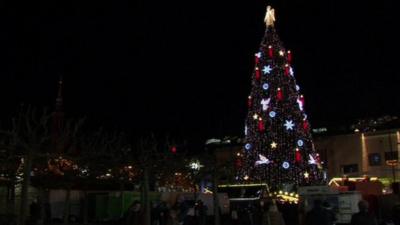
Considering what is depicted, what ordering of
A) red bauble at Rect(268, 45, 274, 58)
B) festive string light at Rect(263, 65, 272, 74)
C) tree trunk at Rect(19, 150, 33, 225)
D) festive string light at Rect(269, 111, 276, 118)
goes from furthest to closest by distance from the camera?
1. red bauble at Rect(268, 45, 274, 58)
2. festive string light at Rect(263, 65, 272, 74)
3. festive string light at Rect(269, 111, 276, 118)
4. tree trunk at Rect(19, 150, 33, 225)

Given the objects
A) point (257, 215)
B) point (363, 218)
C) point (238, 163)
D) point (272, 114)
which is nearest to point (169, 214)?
point (363, 218)

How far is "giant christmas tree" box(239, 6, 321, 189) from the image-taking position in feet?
151

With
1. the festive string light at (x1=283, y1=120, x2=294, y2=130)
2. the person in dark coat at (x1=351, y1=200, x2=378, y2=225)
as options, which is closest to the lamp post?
the festive string light at (x1=283, y1=120, x2=294, y2=130)

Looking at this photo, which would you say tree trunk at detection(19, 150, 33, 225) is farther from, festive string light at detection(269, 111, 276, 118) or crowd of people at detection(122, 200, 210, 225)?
festive string light at detection(269, 111, 276, 118)

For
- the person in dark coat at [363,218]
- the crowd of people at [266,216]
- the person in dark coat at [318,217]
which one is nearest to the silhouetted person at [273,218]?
the crowd of people at [266,216]

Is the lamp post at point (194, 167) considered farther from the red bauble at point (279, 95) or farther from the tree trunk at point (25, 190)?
the tree trunk at point (25, 190)

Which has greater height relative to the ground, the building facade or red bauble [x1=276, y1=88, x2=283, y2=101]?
red bauble [x1=276, y1=88, x2=283, y2=101]

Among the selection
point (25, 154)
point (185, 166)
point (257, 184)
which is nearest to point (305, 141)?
point (257, 184)

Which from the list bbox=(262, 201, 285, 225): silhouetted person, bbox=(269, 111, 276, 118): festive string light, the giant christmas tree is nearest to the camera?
bbox=(262, 201, 285, 225): silhouetted person

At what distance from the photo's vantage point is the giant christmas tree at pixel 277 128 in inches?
1809

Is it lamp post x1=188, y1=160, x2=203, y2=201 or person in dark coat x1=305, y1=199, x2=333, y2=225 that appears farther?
lamp post x1=188, y1=160, x2=203, y2=201

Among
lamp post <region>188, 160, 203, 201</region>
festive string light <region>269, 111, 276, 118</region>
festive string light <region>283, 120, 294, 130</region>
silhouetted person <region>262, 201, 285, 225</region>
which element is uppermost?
festive string light <region>269, 111, 276, 118</region>

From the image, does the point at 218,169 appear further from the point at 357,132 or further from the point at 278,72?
the point at 357,132

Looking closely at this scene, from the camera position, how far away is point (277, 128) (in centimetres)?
4612
